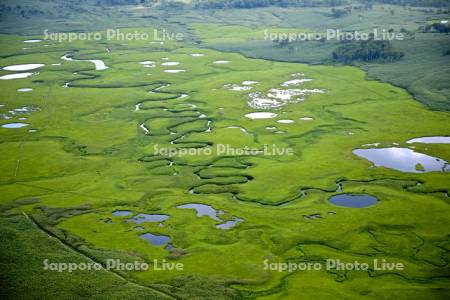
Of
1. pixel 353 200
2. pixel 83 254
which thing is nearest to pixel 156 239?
pixel 83 254

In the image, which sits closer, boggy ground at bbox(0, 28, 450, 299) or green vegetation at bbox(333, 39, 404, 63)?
boggy ground at bbox(0, 28, 450, 299)

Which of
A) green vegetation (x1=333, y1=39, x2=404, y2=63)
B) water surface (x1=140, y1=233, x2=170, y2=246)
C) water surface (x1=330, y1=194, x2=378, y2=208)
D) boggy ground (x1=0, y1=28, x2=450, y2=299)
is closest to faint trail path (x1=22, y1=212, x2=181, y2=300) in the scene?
boggy ground (x1=0, y1=28, x2=450, y2=299)

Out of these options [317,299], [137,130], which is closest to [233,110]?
[137,130]

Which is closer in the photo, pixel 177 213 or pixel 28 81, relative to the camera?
pixel 177 213

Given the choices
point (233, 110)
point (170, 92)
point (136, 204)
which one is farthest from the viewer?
point (170, 92)

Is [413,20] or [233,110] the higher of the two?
[413,20]

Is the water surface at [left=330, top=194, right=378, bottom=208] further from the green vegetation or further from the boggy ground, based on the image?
the green vegetation

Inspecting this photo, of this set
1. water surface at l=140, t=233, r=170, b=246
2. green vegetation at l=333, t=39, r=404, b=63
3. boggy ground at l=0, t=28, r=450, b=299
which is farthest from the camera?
green vegetation at l=333, t=39, r=404, b=63

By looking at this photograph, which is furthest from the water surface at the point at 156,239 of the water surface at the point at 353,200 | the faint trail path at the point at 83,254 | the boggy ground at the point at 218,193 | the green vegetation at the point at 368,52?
the green vegetation at the point at 368,52

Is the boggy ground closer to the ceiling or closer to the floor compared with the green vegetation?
closer to the floor

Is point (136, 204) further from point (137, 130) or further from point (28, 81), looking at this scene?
point (28, 81)
